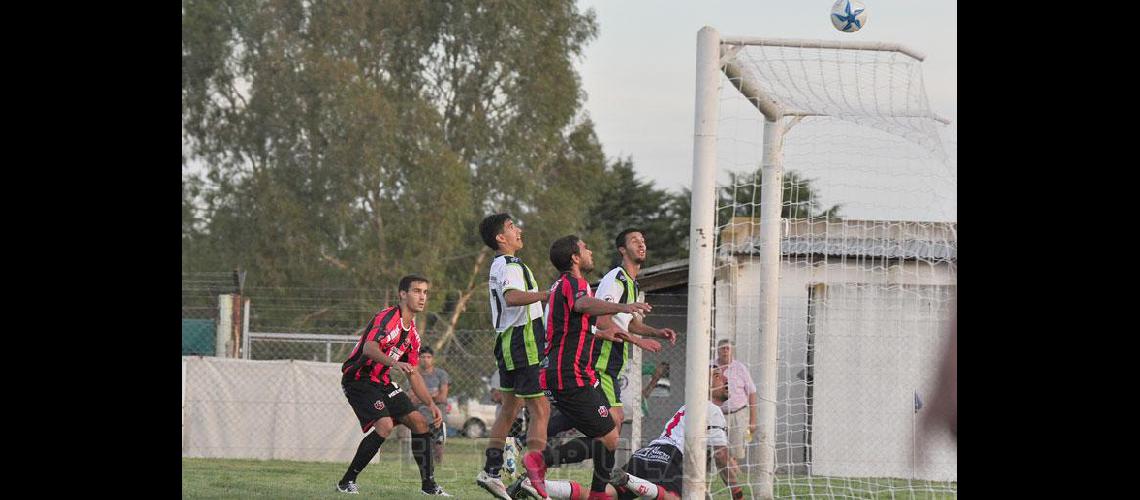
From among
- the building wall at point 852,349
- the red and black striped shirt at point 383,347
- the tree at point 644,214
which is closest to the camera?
the red and black striped shirt at point 383,347

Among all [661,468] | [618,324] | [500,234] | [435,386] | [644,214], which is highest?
[644,214]

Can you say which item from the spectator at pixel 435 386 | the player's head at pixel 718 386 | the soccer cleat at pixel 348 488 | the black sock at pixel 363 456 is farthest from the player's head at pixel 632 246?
the spectator at pixel 435 386

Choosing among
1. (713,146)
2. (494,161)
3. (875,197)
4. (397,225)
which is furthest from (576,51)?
(713,146)

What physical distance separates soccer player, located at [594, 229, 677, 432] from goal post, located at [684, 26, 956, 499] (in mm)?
545

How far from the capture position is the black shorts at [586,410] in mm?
8266

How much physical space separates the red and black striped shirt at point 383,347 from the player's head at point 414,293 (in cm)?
11

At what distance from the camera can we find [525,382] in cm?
869

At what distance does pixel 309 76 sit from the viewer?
29.8 metres

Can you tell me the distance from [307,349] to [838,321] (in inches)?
694

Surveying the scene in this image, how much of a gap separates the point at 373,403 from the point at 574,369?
2.24 m

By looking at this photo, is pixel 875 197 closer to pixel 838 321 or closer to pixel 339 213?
pixel 838 321

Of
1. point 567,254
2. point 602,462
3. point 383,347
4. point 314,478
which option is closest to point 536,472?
point 602,462

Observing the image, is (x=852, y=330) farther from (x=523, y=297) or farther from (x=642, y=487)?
(x=523, y=297)

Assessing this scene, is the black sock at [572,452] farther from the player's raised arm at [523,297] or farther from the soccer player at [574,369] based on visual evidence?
the player's raised arm at [523,297]
